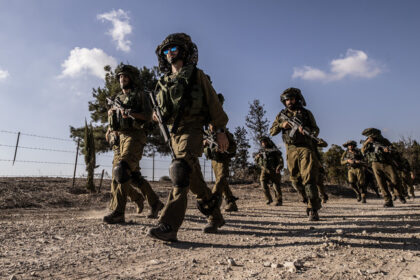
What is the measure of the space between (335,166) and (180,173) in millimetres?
37905

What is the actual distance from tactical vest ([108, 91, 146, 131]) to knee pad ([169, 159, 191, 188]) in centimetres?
178

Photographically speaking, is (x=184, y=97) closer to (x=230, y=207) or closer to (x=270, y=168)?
(x=230, y=207)

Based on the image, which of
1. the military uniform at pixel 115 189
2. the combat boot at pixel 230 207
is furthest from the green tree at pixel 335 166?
the military uniform at pixel 115 189

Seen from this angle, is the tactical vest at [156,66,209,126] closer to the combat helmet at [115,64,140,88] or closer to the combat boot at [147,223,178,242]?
the combat boot at [147,223,178,242]

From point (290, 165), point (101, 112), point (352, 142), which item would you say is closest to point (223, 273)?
point (290, 165)

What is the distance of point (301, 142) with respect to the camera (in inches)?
203

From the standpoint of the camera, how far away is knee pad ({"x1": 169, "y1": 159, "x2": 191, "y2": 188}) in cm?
277

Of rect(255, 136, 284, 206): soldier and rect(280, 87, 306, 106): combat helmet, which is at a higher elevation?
rect(280, 87, 306, 106): combat helmet

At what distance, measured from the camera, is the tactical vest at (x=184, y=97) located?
2.95m

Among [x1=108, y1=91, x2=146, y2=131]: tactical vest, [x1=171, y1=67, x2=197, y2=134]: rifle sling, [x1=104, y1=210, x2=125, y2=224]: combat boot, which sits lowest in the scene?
[x1=104, y1=210, x2=125, y2=224]: combat boot

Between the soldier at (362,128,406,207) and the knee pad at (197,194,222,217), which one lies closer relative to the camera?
the knee pad at (197,194,222,217)

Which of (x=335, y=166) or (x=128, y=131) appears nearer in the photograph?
(x=128, y=131)

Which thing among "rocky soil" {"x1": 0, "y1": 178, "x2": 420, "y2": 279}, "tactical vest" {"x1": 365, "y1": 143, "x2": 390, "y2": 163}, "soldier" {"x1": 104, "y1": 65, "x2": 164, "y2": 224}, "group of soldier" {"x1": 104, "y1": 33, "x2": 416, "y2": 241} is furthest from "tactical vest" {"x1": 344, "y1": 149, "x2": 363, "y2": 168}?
"soldier" {"x1": 104, "y1": 65, "x2": 164, "y2": 224}

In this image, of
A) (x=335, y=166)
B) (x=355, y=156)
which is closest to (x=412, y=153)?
(x=335, y=166)
